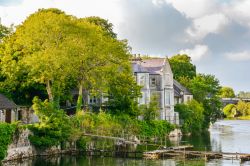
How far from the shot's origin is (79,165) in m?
45.0

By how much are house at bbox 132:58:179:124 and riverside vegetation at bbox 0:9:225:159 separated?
7.92m

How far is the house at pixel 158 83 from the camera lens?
76669 millimetres

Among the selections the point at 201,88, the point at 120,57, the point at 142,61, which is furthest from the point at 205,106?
the point at 120,57

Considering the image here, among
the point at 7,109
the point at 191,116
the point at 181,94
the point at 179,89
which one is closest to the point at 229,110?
the point at 179,89

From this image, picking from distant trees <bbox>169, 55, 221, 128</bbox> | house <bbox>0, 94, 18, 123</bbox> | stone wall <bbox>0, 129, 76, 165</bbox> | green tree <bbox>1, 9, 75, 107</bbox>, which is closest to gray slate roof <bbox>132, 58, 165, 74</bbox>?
distant trees <bbox>169, 55, 221, 128</bbox>

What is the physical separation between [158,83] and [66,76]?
22.9 meters

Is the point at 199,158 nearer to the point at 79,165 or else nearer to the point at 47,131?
the point at 79,165

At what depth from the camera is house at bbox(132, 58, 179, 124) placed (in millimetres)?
76669

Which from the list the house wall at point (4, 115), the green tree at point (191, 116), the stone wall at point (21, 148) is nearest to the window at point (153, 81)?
the green tree at point (191, 116)

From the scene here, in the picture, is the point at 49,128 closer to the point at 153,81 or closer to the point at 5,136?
the point at 5,136

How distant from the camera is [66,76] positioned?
6041 centimetres

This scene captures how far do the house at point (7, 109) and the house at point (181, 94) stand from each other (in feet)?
129

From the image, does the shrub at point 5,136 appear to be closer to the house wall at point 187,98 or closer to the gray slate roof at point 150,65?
the gray slate roof at point 150,65

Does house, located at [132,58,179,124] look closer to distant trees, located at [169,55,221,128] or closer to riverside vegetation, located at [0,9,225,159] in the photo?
riverside vegetation, located at [0,9,225,159]
